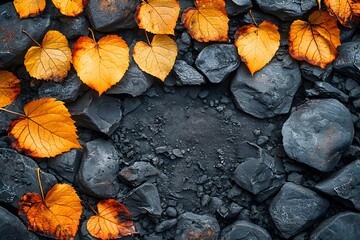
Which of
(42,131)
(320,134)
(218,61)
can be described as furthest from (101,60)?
(320,134)

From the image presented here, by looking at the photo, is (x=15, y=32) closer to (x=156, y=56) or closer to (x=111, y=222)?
(x=156, y=56)

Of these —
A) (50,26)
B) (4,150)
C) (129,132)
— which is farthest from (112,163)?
(50,26)

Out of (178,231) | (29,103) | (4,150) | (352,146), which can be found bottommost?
(178,231)

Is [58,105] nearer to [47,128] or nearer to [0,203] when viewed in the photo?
[47,128]

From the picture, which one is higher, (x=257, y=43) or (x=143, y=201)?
(x=257, y=43)

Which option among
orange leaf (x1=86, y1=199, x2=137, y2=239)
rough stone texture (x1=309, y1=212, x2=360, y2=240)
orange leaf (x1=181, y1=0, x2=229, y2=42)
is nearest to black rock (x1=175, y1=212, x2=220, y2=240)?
orange leaf (x1=86, y1=199, x2=137, y2=239)

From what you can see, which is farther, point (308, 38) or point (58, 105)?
point (308, 38)
